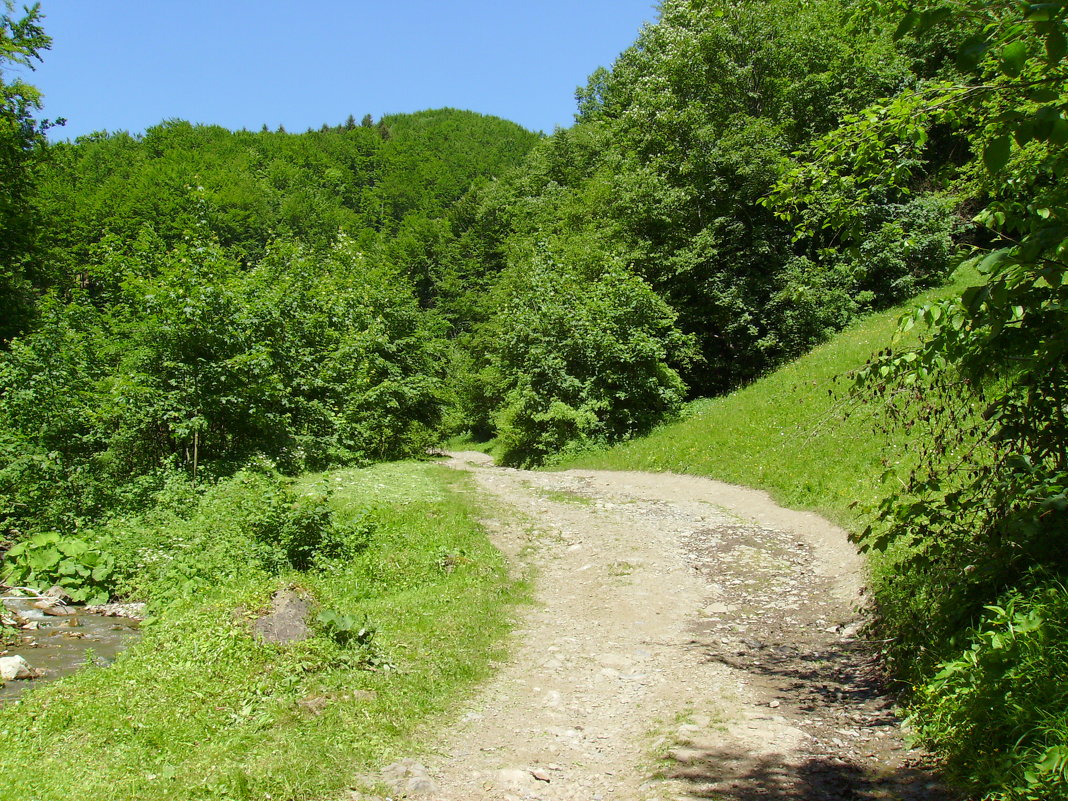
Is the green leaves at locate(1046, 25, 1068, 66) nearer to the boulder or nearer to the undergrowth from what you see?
the undergrowth

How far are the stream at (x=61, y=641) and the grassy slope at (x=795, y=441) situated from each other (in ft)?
32.7

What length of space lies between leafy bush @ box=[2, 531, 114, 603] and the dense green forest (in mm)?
51

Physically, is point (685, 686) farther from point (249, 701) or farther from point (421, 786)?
point (249, 701)

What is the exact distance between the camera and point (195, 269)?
15.9m

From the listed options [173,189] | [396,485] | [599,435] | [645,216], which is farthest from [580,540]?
[173,189]

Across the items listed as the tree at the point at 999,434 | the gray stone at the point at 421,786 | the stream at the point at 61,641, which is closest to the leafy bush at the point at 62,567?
the stream at the point at 61,641

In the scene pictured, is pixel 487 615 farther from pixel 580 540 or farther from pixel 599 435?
pixel 599 435

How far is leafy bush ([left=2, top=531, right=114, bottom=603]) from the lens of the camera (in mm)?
10438

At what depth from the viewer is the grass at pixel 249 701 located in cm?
454

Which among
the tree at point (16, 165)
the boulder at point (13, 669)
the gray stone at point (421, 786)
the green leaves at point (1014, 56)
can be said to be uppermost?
the tree at point (16, 165)

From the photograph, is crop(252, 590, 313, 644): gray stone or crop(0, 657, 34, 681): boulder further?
crop(0, 657, 34, 681): boulder

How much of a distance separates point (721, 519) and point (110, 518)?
1132 cm

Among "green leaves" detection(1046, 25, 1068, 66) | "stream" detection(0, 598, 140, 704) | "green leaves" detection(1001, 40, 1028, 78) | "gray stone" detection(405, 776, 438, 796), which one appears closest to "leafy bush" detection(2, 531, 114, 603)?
"stream" detection(0, 598, 140, 704)

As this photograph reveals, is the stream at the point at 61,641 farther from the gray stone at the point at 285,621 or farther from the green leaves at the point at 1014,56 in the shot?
the green leaves at the point at 1014,56
